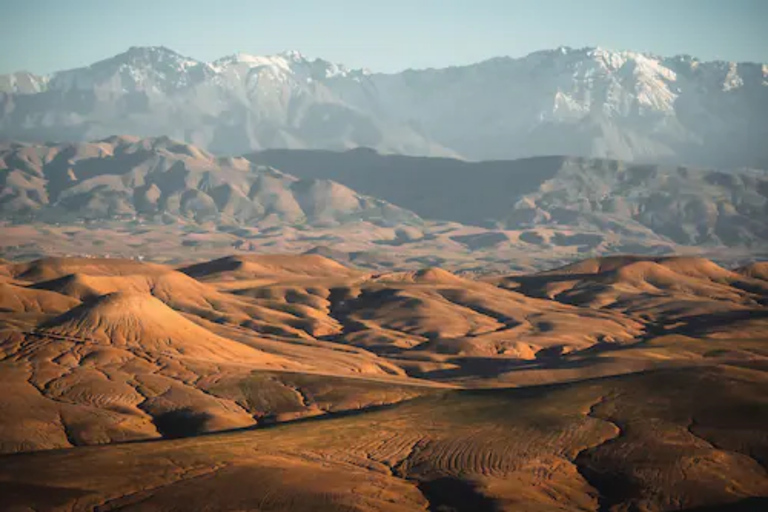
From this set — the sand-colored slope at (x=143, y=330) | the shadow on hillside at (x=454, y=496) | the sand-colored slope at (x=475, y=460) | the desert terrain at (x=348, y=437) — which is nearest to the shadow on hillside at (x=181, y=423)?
the desert terrain at (x=348, y=437)

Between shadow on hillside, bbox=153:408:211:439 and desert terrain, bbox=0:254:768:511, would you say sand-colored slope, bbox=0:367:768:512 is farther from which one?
shadow on hillside, bbox=153:408:211:439

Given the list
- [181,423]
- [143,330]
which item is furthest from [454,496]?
[143,330]

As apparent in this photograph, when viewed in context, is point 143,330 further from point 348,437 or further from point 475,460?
point 475,460

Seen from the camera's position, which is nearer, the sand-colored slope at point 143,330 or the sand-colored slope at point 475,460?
the sand-colored slope at point 475,460

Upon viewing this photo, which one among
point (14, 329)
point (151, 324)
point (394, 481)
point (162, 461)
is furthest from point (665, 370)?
point (14, 329)

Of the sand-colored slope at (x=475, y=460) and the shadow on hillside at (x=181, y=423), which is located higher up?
the sand-colored slope at (x=475, y=460)

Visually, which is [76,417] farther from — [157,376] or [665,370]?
[665,370]

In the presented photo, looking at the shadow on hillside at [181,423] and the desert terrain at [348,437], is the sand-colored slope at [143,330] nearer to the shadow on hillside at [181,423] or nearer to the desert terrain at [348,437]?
the desert terrain at [348,437]

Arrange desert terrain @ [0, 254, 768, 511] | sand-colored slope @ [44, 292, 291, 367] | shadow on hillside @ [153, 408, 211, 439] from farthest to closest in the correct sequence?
sand-colored slope @ [44, 292, 291, 367]
shadow on hillside @ [153, 408, 211, 439]
desert terrain @ [0, 254, 768, 511]

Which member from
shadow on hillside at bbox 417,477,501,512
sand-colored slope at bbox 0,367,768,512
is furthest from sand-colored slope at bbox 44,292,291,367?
shadow on hillside at bbox 417,477,501,512

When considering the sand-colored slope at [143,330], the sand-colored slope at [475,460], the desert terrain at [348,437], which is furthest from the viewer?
the sand-colored slope at [143,330]

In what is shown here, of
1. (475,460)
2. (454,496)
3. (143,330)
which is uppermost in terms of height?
(454,496)

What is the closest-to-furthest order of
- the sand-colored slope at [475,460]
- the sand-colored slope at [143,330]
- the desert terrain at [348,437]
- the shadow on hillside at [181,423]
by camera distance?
the sand-colored slope at [475,460], the desert terrain at [348,437], the shadow on hillside at [181,423], the sand-colored slope at [143,330]
